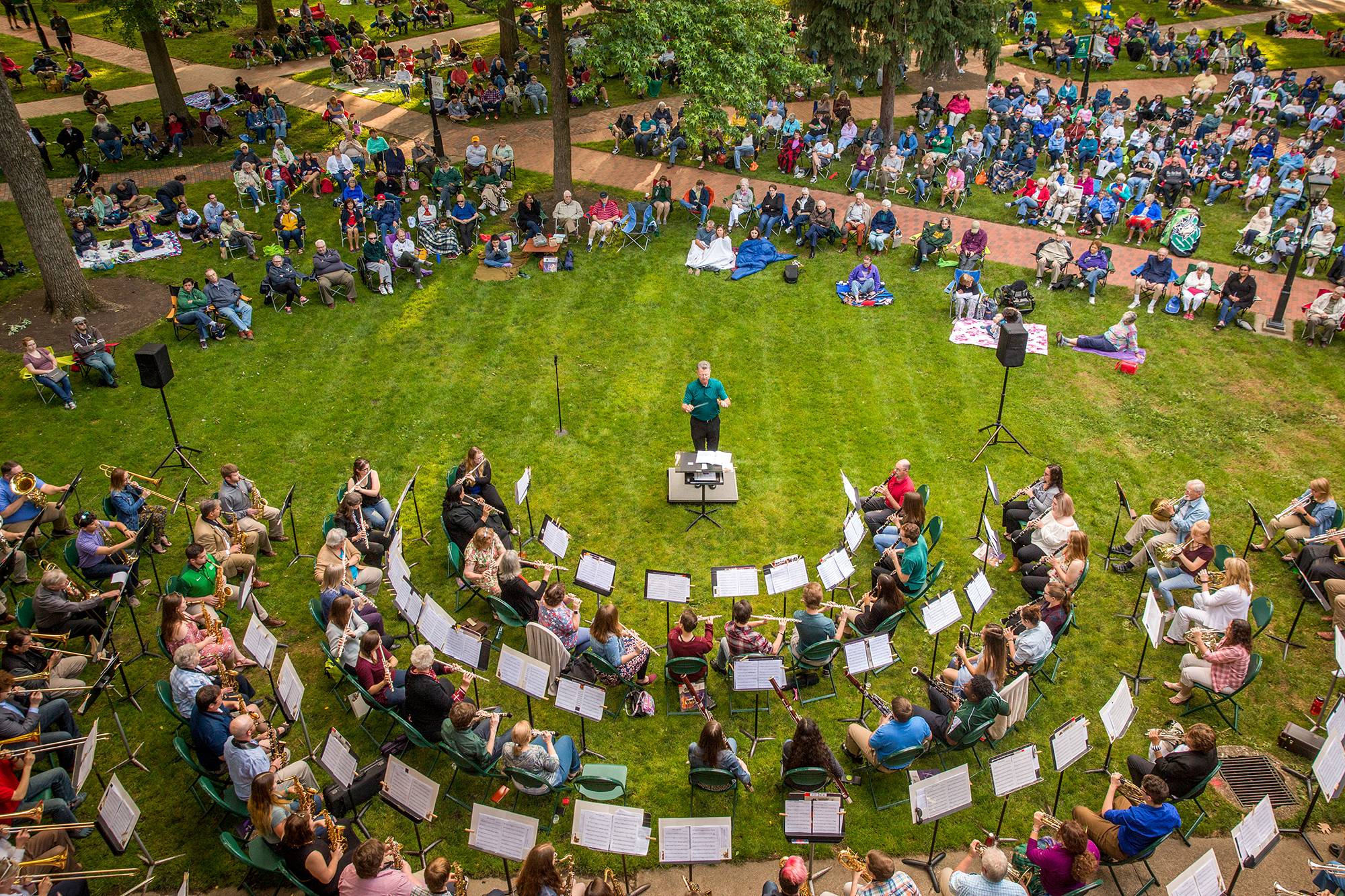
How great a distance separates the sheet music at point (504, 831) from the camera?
8023mm

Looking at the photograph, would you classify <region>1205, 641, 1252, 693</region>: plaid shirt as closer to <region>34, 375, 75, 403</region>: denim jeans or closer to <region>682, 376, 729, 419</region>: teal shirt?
<region>682, 376, 729, 419</region>: teal shirt

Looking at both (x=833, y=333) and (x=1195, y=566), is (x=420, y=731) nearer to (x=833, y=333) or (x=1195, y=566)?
(x=1195, y=566)

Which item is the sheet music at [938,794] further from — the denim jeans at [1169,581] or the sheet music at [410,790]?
the denim jeans at [1169,581]

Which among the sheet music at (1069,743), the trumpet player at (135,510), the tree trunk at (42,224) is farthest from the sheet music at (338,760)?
the tree trunk at (42,224)

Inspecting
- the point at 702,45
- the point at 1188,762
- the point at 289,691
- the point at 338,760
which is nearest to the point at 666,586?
the point at 338,760

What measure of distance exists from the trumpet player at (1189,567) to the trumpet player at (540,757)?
760 centimetres

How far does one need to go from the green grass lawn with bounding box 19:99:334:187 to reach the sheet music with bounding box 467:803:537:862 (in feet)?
74.5

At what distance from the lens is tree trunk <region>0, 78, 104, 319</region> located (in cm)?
1766

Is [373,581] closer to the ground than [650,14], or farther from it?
closer to the ground

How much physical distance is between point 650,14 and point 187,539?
500 inches

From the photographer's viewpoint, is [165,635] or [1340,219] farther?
[1340,219]

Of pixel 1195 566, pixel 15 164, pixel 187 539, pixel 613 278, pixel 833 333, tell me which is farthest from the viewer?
pixel 613 278

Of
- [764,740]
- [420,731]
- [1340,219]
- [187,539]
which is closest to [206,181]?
[187,539]

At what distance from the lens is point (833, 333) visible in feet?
61.9
